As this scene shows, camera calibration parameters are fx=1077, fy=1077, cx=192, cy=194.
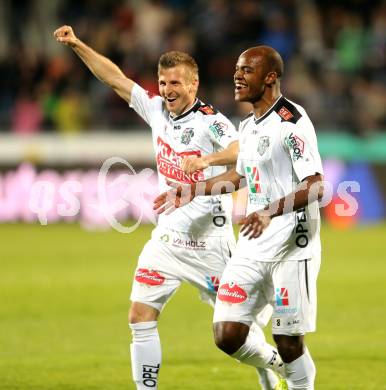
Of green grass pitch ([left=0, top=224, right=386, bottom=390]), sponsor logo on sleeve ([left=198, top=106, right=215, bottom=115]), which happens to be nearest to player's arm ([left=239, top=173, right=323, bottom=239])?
sponsor logo on sleeve ([left=198, top=106, right=215, bottom=115])

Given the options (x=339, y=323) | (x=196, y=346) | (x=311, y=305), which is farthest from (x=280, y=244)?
(x=339, y=323)

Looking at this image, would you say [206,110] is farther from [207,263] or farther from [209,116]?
[207,263]

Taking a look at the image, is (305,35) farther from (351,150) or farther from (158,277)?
(158,277)

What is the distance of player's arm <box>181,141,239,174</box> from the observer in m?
6.67

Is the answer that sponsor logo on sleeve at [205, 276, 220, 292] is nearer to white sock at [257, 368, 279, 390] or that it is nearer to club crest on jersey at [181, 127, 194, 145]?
white sock at [257, 368, 279, 390]

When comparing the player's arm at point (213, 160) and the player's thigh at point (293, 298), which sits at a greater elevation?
the player's arm at point (213, 160)

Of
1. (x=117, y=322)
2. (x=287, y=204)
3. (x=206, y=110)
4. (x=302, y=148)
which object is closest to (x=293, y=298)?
(x=287, y=204)

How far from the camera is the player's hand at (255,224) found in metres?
5.98

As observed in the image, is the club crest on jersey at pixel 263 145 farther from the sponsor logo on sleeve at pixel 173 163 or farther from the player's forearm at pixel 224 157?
the sponsor logo on sleeve at pixel 173 163

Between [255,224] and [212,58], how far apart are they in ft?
47.9

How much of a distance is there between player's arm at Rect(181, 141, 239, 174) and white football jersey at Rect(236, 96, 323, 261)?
284 mm

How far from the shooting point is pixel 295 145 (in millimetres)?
6309

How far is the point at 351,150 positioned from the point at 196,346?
1058 cm

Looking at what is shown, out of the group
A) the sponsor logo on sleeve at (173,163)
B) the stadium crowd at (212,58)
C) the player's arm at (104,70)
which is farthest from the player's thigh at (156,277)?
the stadium crowd at (212,58)
